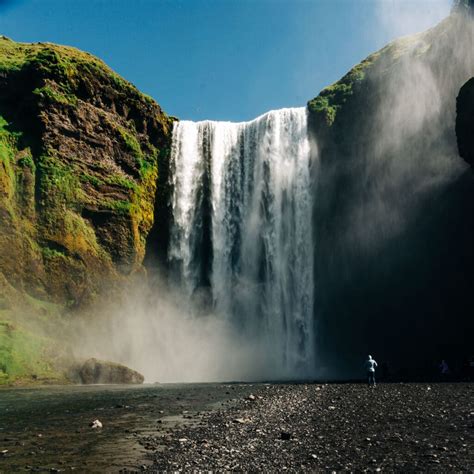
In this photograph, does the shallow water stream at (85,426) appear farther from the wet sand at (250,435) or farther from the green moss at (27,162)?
the green moss at (27,162)

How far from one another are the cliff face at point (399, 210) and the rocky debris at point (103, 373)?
66.2ft

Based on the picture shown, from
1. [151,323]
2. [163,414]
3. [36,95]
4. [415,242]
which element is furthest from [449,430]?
[36,95]

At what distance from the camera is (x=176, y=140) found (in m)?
50.9

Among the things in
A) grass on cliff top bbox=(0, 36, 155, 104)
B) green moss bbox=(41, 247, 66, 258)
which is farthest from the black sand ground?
grass on cliff top bbox=(0, 36, 155, 104)

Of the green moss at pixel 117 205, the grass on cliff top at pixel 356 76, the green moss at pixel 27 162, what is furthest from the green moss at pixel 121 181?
the grass on cliff top at pixel 356 76

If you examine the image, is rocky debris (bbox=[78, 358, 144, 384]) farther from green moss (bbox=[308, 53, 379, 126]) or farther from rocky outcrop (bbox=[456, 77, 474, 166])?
green moss (bbox=[308, 53, 379, 126])

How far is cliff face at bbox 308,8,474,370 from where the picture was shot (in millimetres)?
39312

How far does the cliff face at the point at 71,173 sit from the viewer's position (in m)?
37.3

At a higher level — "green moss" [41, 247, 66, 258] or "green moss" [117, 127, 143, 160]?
"green moss" [117, 127, 143, 160]

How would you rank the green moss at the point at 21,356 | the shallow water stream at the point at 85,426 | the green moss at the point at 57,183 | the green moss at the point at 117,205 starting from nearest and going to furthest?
the shallow water stream at the point at 85,426 → the green moss at the point at 21,356 → the green moss at the point at 57,183 → the green moss at the point at 117,205

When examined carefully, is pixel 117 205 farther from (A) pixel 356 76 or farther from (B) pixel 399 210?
(A) pixel 356 76

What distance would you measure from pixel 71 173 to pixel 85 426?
3295 cm

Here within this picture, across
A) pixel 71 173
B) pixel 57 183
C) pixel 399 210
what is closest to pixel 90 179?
pixel 71 173

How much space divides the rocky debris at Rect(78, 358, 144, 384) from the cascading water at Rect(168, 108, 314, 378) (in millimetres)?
13721
